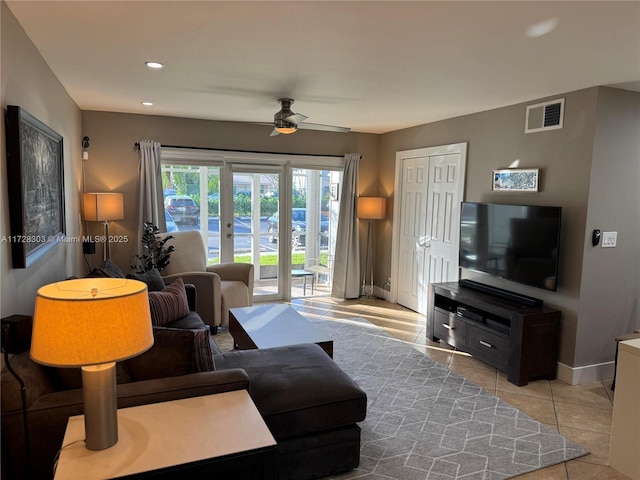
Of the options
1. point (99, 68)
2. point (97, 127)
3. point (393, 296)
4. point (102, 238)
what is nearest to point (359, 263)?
point (393, 296)

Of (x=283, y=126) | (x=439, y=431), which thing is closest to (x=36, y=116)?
(x=283, y=126)

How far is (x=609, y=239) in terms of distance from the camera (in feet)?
11.5

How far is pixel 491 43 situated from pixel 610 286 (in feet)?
7.83

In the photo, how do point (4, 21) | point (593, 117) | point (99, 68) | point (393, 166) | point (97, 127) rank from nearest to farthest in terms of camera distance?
point (4, 21)
point (99, 68)
point (593, 117)
point (97, 127)
point (393, 166)

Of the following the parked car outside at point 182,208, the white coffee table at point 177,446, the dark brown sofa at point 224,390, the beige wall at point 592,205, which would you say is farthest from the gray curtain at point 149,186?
the beige wall at point 592,205

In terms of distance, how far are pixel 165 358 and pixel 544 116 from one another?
3545mm

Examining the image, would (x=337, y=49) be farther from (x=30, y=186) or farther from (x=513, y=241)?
(x=513, y=241)

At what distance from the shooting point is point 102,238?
5000mm

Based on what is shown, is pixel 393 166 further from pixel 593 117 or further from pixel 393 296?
pixel 593 117

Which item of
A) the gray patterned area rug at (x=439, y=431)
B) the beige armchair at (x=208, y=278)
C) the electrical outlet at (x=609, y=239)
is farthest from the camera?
the beige armchair at (x=208, y=278)

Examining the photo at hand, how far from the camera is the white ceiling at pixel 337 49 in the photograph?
203cm

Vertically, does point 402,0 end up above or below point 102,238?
above

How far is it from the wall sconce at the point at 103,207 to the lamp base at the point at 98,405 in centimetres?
338

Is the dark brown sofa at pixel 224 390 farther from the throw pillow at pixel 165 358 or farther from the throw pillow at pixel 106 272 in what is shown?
the throw pillow at pixel 106 272
